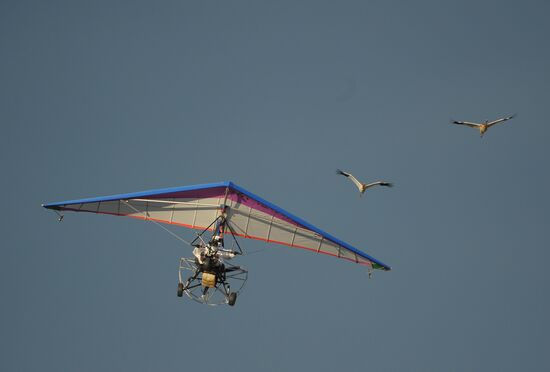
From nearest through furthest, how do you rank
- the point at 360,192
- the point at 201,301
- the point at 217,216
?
1. the point at 201,301
2. the point at 217,216
3. the point at 360,192

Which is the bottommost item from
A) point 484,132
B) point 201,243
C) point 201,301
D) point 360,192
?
point 201,301

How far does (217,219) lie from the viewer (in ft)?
153

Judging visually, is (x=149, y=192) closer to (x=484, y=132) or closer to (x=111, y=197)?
(x=111, y=197)

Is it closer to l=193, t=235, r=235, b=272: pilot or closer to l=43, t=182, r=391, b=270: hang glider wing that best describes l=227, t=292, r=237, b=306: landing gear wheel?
l=193, t=235, r=235, b=272: pilot

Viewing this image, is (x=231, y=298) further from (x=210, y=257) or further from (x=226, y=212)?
(x=226, y=212)

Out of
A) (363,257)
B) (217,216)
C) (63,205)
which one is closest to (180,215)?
(217,216)

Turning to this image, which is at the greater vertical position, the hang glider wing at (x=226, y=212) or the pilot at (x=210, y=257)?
the hang glider wing at (x=226, y=212)

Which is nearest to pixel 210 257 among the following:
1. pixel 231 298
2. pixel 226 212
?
pixel 231 298

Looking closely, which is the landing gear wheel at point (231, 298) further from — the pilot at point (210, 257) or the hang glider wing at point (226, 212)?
the hang glider wing at point (226, 212)

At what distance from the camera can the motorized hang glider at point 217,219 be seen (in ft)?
145

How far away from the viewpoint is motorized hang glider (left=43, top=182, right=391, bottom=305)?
1746 inches

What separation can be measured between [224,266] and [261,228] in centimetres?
395

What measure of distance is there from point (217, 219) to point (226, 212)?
565 millimetres

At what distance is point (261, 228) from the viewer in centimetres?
4750
